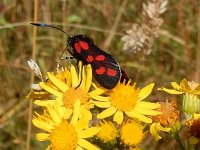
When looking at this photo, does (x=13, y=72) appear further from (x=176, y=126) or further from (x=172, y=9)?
(x=176, y=126)

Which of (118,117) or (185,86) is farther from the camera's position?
(185,86)

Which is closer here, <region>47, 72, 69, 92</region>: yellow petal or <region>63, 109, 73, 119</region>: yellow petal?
<region>63, 109, 73, 119</region>: yellow petal

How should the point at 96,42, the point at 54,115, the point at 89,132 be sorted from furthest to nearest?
the point at 96,42
the point at 54,115
the point at 89,132

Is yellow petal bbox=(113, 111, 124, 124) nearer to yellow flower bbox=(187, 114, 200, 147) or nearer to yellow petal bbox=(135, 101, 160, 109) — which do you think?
yellow petal bbox=(135, 101, 160, 109)

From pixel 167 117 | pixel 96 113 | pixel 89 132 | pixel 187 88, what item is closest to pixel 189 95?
pixel 187 88

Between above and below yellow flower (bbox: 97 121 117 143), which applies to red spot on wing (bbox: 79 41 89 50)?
above

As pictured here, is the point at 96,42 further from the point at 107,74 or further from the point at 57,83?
the point at 107,74

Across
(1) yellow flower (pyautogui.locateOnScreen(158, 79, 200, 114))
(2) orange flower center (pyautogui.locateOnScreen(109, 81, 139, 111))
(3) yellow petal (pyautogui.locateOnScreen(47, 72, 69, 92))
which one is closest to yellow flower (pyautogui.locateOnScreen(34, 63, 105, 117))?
(3) yellow petal (pyautogui.locateOnScreen(47, 72, 69, 92))
